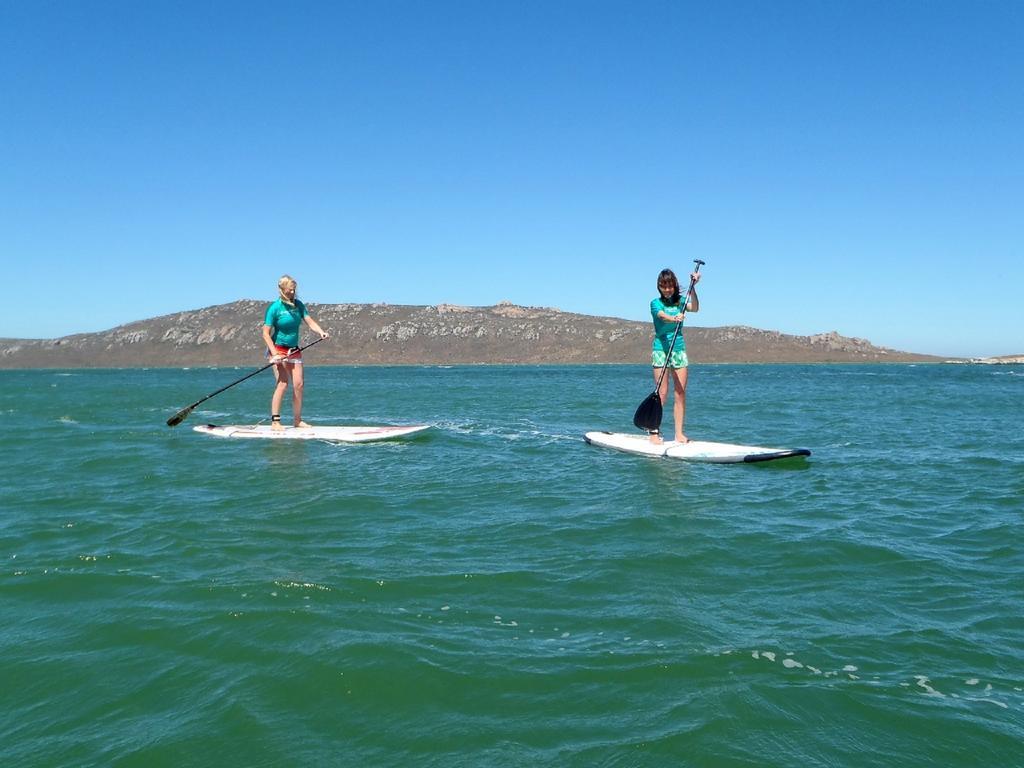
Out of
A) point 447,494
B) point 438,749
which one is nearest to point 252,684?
point 438,749

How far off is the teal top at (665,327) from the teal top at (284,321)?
729cm

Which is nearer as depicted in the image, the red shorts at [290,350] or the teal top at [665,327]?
the teal top at [665,327]

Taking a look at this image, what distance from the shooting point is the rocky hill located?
6708 inches

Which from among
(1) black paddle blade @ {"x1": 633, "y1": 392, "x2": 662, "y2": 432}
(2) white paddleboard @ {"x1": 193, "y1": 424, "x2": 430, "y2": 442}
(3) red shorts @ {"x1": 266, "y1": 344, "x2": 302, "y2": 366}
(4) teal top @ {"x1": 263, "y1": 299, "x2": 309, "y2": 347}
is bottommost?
(2) white paddleboard @ {"x1": 193, "y1": 424, "x2": 430, "y2": 442}

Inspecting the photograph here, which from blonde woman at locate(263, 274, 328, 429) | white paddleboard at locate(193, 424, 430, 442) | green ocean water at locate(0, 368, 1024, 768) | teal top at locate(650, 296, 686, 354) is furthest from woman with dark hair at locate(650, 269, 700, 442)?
Result: blonde woman at locate(263, 274, 328, 429)

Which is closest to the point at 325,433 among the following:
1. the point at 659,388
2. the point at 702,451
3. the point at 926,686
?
the point at 659,388

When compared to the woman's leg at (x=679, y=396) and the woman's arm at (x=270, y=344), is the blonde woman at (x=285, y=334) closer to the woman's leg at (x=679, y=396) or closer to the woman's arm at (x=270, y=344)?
the woman's arm at (x=270, y=344)

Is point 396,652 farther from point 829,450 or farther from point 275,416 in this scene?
point 275,416

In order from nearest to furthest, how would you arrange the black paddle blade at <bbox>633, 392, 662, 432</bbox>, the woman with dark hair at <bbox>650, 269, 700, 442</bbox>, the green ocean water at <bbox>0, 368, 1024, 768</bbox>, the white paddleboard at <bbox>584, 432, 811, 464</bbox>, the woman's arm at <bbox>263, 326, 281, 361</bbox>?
the green ocean water at <bbox>0, 368, 1024, 768</bbox> < the white paddleboard at <bbox>584, 432, 811, 464</bbox> < the woman with dark hair at <bbox>650, 269, 700, 442</bbox> < the black paddle blade at <bbox>633, 392, 662, 432</bbox> < the woman's arm at <bbox>263, 326, 281, 361</bbox>

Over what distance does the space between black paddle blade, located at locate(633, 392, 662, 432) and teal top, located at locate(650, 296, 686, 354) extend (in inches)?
37.4

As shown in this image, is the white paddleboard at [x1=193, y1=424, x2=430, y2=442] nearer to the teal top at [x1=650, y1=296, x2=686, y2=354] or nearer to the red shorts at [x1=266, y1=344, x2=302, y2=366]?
the red shorts at [x1=266, y1=344, x2=302, y2=366]

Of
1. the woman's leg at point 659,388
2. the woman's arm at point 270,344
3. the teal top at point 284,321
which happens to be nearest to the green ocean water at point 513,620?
the woman's leg at point 659,388

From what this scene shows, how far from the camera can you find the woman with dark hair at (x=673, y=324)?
13.1 m

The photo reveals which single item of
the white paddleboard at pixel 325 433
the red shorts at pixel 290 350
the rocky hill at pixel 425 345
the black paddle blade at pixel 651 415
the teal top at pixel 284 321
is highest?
the rocky hill at pixel 425 345
